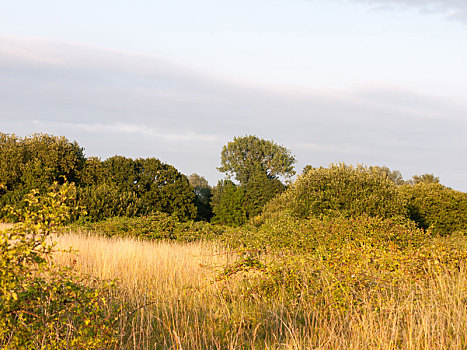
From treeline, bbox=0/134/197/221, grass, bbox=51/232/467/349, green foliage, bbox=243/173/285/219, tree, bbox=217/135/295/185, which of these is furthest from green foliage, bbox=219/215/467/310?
tree, bbox=217/135/295/185

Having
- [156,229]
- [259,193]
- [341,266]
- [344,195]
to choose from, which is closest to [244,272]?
[341,266]

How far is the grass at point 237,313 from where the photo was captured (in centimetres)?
483

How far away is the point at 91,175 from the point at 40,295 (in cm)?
2826

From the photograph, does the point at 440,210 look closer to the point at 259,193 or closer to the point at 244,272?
the point at 244,272

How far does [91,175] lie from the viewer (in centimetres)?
3155

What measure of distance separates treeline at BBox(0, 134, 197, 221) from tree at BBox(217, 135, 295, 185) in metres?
18.3

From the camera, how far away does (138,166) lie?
3256 centimetres

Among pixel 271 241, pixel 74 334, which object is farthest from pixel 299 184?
pixel 74 334

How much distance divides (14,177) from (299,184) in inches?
824

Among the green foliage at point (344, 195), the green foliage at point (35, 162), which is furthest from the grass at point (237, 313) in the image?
the green foliage at point (35, 162)

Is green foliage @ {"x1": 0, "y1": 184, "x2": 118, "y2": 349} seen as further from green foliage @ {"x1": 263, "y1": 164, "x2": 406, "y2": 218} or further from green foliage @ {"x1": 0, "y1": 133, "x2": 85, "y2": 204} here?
green foliage @ {"x1": 0, "y1": 133, "x2": 85, "y2": 204}

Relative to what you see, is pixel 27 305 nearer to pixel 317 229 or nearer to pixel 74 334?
pixel 74 334

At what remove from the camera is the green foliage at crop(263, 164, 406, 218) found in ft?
47.2

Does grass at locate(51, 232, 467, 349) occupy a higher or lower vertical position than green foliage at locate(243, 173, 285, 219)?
lower
